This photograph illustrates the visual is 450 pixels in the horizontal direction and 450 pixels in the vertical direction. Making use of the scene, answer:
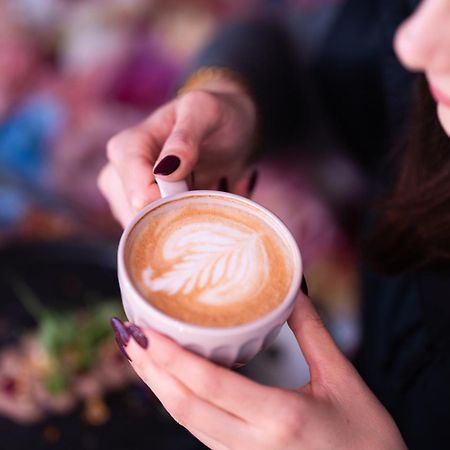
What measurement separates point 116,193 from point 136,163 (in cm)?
8

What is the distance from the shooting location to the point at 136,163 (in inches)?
25.2

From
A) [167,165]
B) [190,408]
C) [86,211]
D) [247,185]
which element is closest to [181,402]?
[190,408]

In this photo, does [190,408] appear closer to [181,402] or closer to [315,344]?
[181,402]

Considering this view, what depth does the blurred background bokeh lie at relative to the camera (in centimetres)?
92


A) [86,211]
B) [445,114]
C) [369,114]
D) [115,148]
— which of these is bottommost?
[86,211]

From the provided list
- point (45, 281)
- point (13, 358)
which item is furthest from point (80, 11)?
point (13, 358)

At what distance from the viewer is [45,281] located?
1078 mm

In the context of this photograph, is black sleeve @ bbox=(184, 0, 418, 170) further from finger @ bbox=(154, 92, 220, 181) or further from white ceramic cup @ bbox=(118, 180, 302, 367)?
white ceramic cup @ bbox=(118, 180, 302, 367)

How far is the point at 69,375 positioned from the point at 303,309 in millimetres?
516

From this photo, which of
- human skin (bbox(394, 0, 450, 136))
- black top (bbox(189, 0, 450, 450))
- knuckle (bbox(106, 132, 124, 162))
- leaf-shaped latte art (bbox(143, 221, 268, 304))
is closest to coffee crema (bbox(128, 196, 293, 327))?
leaf-shaped latte art (bbox(143, 221, 268, 304))

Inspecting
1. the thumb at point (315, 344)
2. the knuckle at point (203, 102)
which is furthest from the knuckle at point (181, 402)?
the knuckle at point (203, 102)

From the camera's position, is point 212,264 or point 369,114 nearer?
point 212,264

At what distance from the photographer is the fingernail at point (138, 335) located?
0.51 metres

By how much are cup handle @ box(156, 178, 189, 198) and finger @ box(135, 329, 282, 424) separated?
0.17 meters
